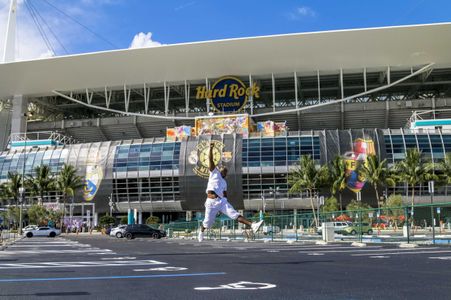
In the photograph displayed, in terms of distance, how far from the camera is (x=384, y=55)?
75.6m

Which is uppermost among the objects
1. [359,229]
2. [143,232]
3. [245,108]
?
[245,108]

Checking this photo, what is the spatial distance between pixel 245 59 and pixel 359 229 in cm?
5778

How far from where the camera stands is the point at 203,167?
3000 inches

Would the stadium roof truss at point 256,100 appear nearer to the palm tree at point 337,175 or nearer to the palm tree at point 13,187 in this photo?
the palm tree at point 337,175

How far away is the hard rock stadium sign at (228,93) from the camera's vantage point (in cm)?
8219

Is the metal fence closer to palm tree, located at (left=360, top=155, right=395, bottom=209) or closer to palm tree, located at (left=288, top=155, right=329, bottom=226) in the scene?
palm tree, located at (left=288, top=155, right=329, bottom=226)

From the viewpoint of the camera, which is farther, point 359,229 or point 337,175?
point 337,175

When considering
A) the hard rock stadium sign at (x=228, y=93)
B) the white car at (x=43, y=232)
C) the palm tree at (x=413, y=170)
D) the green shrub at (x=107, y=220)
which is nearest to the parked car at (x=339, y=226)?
the palm tree at (x=413, y=170)

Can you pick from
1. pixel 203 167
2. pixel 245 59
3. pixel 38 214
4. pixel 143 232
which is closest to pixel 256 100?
pixel 245 59

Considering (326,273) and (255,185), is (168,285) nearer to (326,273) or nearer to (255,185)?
(326,273)

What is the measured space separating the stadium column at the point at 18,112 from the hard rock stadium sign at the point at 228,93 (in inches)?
1335

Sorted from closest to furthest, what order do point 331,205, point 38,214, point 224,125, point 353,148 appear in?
point 331,205, point 38,214, point 353,148, point 224,125

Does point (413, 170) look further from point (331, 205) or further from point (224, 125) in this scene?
point (224, 125)

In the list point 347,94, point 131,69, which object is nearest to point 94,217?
point 131,69
